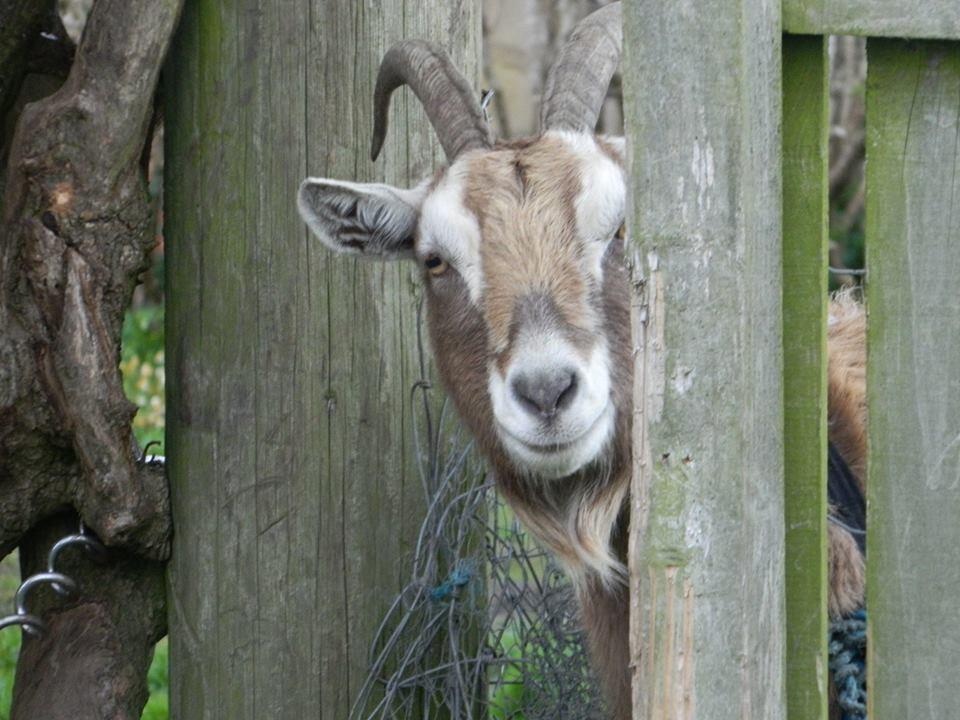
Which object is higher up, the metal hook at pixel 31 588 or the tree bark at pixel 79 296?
the tree bark at pixel 79 296

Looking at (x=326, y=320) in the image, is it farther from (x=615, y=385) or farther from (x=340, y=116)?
(x=615, y=385)

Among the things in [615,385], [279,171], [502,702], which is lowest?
[502,702]

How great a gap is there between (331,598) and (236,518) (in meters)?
0.36

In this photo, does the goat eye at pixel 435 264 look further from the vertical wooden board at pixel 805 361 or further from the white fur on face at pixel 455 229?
the vertical wooden board at pixel 805 361

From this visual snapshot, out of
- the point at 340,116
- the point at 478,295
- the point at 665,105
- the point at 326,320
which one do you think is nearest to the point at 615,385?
the point at 478,295

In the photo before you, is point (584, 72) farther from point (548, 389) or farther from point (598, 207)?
point (548, 389)

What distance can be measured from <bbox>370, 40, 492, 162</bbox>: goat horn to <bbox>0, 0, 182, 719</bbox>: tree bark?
0.60 metres

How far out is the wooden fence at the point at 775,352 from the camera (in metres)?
2.12

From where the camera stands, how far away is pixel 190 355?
3.85 meters

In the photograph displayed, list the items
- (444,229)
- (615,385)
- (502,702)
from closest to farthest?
(615,385)
(444,229)
(502,702)

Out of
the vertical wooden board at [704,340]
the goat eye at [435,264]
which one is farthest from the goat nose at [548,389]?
the vertical wooden board at [704,340]

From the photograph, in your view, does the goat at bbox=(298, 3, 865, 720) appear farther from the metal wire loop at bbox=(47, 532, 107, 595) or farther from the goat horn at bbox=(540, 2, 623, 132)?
the metal wire loop at bbox=(47, 532, 107, 595)

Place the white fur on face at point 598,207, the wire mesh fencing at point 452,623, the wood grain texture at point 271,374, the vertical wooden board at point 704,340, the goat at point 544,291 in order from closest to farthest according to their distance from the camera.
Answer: the vertical wooden board at point 704,340
the goat at point 544,291
the white fur on face at point 598,207
the wood grain texture at point 271,374
the wire mesh fencing at point 452,623

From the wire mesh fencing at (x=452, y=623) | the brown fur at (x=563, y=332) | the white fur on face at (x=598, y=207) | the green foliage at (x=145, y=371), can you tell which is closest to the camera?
the brown fur at (x=563, y=332)
